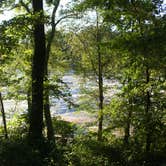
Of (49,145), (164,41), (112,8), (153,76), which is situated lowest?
(49,145)

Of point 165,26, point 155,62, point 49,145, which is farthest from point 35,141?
point 165,26

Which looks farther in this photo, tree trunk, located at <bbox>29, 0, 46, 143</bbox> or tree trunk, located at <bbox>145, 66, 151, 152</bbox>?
tree trunk, located at <bbox>29, 0, 46, 143</bbox>

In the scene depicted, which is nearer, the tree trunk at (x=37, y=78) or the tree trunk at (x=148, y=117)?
the tree trunk at (x=148, y=117)

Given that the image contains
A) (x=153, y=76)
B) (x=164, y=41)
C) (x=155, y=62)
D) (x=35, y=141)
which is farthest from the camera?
(x=35, y=141)

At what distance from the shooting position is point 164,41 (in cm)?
1000

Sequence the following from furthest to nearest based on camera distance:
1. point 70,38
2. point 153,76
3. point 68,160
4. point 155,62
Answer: point 70,38, point 153,76, point 68,160, point 155,62

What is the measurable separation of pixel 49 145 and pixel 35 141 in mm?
507

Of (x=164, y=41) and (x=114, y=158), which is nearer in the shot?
(x=164, y=41)

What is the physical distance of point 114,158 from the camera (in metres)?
11.5

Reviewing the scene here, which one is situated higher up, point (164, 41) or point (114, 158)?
point (164, 41)

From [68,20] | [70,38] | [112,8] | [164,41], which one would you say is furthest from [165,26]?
[70,38]

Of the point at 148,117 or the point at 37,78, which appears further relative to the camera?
the point at 37,78

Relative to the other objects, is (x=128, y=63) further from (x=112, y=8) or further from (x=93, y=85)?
(x=93, y=85)

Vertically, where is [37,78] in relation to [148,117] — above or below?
above
